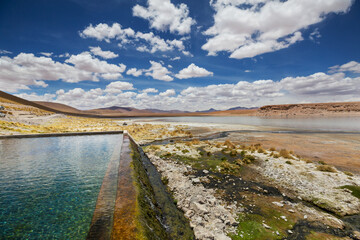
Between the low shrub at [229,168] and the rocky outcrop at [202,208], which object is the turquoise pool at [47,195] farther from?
the low shrub at [229,168]

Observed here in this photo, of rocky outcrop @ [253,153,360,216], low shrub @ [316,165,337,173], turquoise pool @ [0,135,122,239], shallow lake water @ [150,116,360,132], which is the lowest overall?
shallow lake water @ [150,116,360,132]

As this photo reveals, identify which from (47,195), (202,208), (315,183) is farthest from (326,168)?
(47,195)

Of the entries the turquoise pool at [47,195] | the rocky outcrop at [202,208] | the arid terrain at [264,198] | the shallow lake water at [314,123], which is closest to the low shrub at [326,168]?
the arid terrain at [264,198]

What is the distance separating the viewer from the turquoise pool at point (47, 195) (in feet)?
17.1

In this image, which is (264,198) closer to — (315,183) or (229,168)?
(229,168)

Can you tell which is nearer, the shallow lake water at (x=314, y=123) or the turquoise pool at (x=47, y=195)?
the turquoise pool at (x=47, y=195)

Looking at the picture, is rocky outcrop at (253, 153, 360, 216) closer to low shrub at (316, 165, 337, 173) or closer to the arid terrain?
the arid terrain

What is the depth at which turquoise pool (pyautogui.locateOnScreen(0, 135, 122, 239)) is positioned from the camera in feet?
17.1

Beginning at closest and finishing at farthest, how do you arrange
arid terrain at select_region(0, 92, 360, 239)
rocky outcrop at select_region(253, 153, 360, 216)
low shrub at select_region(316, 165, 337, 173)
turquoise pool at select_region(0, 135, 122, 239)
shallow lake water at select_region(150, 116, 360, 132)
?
turquoise pool at select_region(0, 135, 122, 239), arid terrain at select_region(0, 92, 360, 239), rocky outcrop at select_region(253, 153, 360, 216), low shrub at select_region(316, 165, 337, 173), shallow lake water at select_region(150, 116, 360, 132)

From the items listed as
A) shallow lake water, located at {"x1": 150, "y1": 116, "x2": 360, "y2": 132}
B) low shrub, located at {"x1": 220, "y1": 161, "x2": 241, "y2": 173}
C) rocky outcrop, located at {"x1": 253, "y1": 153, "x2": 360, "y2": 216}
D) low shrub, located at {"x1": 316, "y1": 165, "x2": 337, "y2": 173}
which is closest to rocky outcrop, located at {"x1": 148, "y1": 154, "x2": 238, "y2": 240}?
low shrub, located at {"x1": 220, "y1": 161, "x2": 241, "y2": 173}

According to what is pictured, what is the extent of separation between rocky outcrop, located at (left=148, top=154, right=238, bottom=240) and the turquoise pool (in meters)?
4.49

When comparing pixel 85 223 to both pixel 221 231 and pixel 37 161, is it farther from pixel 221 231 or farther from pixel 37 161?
pixel 37 161

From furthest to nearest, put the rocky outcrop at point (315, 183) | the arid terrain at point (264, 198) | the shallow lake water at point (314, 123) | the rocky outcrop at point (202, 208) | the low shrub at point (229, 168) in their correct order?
the shallow lake water at point (314, 123), the low shrub at point (229, 168), the rocky outcrop at point (315, 183), the arid terrain at point (264, 198), the rocky outcrop at point (202, 208)

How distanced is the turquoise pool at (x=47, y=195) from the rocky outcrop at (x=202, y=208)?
4.49 metres
